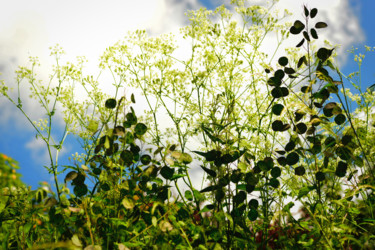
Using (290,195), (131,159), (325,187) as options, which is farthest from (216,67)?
(131,159)

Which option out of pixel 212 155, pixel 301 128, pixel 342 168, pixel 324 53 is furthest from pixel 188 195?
pixel 324 53

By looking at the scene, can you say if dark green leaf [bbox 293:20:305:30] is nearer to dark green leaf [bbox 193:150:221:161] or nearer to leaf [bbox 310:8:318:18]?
leaf [bbox 310:8:318:18]

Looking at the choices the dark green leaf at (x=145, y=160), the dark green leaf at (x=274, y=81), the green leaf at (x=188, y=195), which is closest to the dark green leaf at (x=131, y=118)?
the dark green leaf at (x=145, y=160)

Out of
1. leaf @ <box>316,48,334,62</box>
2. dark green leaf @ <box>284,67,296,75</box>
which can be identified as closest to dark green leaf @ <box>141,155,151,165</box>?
dark green leaf @ <box>284,67,296,75</box>

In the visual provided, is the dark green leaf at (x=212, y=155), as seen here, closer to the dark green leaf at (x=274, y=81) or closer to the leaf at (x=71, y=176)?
the dark green leaf at (x=274, y=81)

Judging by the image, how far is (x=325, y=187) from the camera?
7.07 ft

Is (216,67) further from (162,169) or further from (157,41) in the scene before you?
(162,169)

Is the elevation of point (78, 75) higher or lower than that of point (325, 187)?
higher

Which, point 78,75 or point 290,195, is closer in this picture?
point 290,195

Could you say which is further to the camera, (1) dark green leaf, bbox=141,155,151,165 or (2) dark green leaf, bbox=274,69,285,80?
(2) dark green leaf, bbox=274,69,285,80

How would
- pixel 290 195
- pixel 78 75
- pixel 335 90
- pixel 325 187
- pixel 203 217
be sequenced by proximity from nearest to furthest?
pixel 335 90
pixel 203 217
pixel 325 187
pixel 290 195
pixel 78 75

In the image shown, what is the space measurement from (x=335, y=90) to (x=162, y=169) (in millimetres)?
959

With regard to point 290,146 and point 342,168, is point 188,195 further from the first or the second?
point 342,168

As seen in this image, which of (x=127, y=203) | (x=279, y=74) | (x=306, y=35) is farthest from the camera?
(x=306, y=35)
